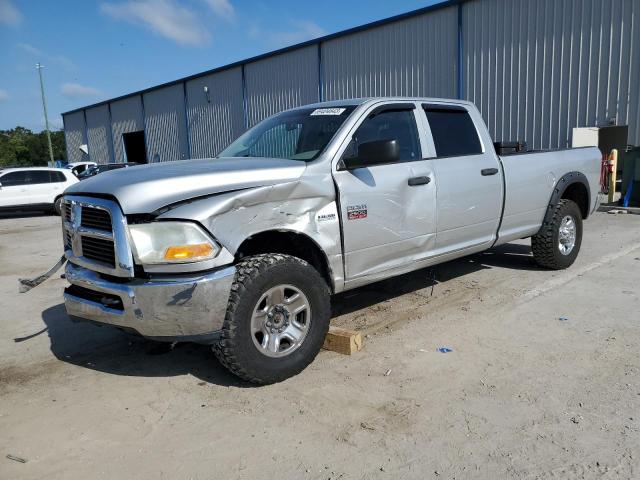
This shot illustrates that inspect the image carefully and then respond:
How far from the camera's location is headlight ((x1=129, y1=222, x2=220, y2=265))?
3.19 metres

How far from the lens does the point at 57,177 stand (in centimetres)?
1798

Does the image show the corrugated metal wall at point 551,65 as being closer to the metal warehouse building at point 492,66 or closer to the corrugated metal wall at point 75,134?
the metal warehouse building at point 492,66

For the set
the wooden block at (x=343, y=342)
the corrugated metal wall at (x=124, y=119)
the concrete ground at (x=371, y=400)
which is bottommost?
the concrete ground at (x=371, y=400)

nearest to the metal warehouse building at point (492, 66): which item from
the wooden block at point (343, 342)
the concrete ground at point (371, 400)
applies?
the concrete ground at point (371, 400)

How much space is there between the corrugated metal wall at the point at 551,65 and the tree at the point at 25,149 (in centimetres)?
6865

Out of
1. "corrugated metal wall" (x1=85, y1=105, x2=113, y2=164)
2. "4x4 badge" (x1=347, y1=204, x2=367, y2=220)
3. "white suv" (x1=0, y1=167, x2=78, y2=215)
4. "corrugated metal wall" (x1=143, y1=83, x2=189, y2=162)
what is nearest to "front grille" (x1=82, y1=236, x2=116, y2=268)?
"4x4 badge" (x1=347, y1=204, x2=367, y2=220)

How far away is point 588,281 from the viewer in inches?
233

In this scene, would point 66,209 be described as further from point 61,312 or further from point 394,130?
point 394,130

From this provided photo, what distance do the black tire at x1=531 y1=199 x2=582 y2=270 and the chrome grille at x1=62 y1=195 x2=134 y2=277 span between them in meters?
4.79

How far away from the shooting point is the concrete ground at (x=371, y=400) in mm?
2711

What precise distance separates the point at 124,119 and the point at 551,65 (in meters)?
29.1

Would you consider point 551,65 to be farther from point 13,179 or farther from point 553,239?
point 13,179

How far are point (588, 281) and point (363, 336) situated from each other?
9.85 ft

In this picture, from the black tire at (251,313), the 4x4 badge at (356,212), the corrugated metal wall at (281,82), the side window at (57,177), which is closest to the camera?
the black tire at (251,313)
